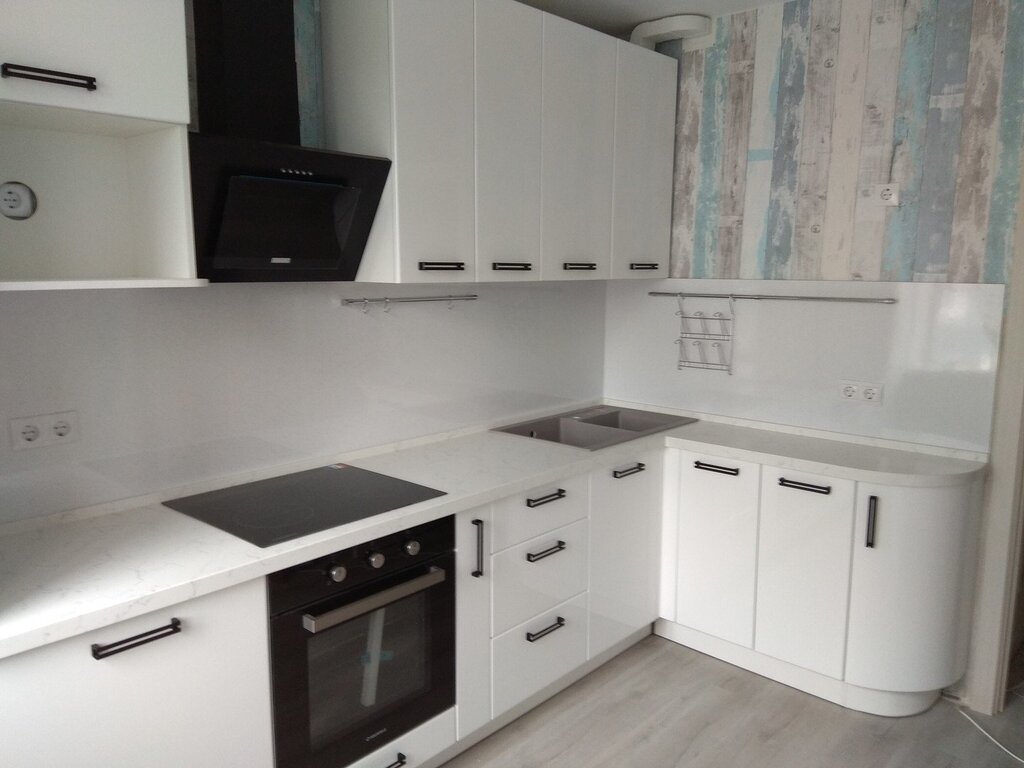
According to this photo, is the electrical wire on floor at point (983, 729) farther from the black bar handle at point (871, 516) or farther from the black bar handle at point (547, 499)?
the black bar handle at point (547, 499)

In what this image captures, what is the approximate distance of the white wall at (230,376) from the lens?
1877 millimetres

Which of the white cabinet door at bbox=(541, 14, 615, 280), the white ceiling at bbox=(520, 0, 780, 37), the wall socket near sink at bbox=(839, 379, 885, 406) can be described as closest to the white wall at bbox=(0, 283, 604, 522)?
the white cabinet door at bbox=(541, 14, 615, 280)

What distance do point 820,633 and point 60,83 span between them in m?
2.69

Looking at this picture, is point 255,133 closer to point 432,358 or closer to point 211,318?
point 211,318

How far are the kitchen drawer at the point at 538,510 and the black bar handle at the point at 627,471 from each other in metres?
0.15

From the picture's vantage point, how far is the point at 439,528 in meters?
2.15

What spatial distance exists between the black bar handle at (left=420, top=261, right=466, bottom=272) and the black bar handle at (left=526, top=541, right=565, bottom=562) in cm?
92

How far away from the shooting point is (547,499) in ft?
8.17

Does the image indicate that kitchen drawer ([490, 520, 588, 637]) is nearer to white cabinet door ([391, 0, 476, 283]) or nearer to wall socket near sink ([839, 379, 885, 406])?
white cabinet door ([391, 0, 476, 283])

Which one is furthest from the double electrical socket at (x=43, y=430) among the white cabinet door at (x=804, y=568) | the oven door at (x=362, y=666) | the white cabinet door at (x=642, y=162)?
the white cabinet door at (x=804, y=568)

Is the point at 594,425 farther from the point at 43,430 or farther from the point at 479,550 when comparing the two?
the point at 43,430

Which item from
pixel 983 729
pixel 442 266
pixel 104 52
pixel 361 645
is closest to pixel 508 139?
pixel 442 266

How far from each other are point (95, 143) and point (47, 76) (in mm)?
408

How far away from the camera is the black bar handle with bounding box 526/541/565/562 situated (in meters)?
2.46
